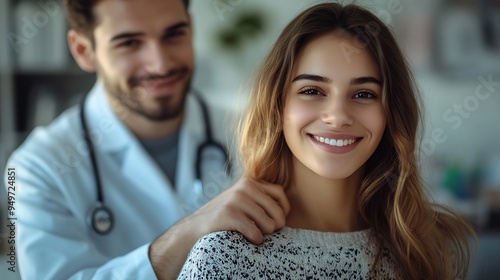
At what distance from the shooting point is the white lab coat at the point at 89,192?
1.06m

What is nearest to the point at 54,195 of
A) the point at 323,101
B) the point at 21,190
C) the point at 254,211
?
the point at 21,190

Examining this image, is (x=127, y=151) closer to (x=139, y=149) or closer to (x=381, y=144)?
(x=139, y=149)

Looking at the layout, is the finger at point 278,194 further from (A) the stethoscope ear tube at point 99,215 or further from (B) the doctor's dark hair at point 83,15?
(B) the doctor's dark hair at point 83,15

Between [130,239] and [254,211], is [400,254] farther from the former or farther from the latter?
[130,239]

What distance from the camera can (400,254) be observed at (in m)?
0.85

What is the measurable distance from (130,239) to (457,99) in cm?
141

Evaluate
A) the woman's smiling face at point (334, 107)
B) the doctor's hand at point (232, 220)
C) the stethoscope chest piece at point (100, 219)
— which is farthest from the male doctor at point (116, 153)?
the woman's smiling face at point (334, 107)

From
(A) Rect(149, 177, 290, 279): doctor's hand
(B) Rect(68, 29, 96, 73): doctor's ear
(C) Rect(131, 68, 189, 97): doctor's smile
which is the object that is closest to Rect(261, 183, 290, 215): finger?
(A) Rect(149, 177, 290, 279): doctor's hand

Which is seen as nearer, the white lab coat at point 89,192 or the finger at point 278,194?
the finger at point 278,194

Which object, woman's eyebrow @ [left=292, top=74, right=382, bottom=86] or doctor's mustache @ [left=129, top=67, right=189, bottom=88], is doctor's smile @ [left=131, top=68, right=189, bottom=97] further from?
woman's eyebrow @ [left=292, top=74, right=382, bottom=86]

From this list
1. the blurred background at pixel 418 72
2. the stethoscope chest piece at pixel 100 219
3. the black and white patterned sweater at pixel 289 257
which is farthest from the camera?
the blurred background at pixel 418 72

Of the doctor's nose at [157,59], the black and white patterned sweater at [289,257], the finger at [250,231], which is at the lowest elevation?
the black and white patterned sweater at [289,257]

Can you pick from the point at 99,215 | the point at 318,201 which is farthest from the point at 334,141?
the point at 99,215

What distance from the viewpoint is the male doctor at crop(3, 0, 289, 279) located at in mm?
1100
